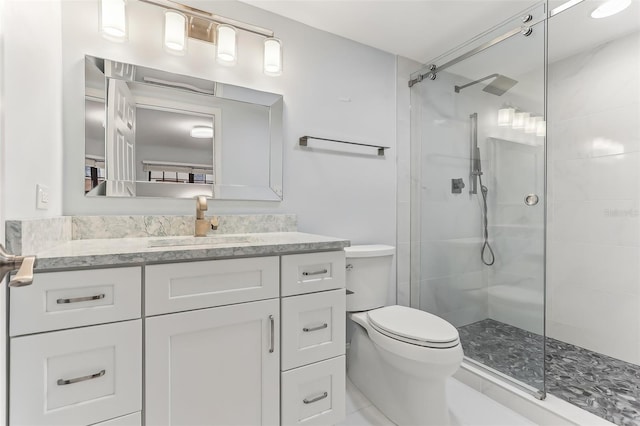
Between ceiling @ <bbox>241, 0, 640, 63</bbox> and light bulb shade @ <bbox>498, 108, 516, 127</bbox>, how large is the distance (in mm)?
527

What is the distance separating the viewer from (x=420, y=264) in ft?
7.57

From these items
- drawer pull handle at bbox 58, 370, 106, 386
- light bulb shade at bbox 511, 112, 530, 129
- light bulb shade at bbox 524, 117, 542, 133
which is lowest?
drawer pull handle at bbox 58, 370, 106, 386

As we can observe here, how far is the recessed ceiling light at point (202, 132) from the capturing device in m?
1.61

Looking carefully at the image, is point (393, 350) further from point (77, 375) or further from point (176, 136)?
point (176, 136)

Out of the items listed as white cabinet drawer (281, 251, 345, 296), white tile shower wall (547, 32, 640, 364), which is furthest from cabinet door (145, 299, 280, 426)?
white tile shower wall (547, 32, 640, 364)

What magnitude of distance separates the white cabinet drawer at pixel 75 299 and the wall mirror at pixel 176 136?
657mm

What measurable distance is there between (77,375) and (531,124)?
7.74 ft

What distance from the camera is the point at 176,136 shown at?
157 cm

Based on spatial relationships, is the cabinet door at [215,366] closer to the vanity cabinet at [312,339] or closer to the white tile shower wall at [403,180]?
the vanity cabinet at [312,339]

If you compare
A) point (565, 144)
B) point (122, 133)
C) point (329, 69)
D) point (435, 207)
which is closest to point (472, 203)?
point (435, 207)

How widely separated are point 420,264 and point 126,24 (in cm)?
223

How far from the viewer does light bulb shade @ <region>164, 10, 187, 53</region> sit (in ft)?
4.90

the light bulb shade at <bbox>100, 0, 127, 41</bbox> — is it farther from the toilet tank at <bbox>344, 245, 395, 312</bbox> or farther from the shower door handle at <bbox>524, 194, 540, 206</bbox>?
the shower door handle at <bbox>524, 194, 540, 206</bbox>

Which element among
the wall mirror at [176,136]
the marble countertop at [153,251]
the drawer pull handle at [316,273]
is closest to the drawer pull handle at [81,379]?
the marble countertop at [153,251]
